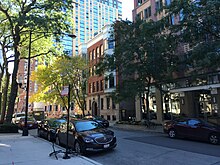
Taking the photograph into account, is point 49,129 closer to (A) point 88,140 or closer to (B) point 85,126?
(B) point 85,126

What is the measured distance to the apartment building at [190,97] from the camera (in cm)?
1998

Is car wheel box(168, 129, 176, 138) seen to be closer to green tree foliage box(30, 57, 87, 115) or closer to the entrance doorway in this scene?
green tree foliage box(30, 57, 87, 115)

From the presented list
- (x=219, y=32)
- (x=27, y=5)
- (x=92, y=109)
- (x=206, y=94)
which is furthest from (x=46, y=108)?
(x=219, y=32)

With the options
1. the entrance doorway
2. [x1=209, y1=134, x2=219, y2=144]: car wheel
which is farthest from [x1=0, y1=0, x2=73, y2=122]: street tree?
the entrance doorway

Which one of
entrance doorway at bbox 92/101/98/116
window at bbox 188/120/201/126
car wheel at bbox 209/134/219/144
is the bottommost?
car wheel at bbox 209/134/219/144

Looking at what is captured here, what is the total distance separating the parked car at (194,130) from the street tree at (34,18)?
12339 mm

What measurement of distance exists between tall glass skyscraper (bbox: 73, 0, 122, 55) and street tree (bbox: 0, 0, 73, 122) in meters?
68.8

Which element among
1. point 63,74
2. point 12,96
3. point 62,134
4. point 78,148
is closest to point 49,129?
point 62,134

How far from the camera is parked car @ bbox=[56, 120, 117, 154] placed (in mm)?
A: 9578

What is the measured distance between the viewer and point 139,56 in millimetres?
20078

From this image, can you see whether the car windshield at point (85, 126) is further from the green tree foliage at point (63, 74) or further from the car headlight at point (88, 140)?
the green tree foliage at point (63, 74)

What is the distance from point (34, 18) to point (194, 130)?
551 inches

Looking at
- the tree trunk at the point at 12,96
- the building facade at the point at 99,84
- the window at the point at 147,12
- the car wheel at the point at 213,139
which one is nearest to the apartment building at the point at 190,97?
the window at the point at 147,12

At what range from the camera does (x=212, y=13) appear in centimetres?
1343
